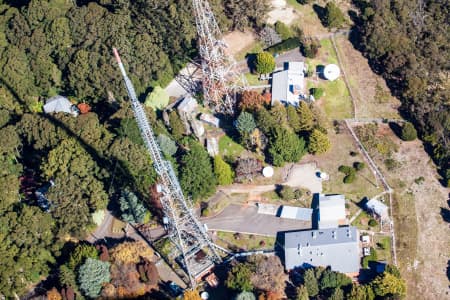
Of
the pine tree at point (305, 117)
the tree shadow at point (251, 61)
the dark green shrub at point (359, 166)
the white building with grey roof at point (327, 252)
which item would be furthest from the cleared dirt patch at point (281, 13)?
the white building with grey roof at point (327, 252)

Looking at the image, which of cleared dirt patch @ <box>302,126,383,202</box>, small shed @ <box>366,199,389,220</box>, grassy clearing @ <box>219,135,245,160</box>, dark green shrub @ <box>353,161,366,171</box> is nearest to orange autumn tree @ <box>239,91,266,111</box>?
grassy clearing @ <box>219,135,245,160</box>

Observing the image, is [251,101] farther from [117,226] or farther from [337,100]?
[117,226]

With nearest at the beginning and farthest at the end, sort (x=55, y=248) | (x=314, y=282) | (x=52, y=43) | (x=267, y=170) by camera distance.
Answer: (x=314, y=282), (x=55, y=248), (x=267, y=170), (x=52, y=43)

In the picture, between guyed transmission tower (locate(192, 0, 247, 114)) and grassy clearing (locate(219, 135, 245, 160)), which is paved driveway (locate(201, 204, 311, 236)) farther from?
guyed transmission tower (locate(192, 0, 247, 114))

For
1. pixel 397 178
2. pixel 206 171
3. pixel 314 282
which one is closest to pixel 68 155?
pixel 206 171

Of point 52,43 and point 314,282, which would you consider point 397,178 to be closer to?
point 314,282

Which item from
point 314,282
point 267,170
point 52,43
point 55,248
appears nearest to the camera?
point 314,282
